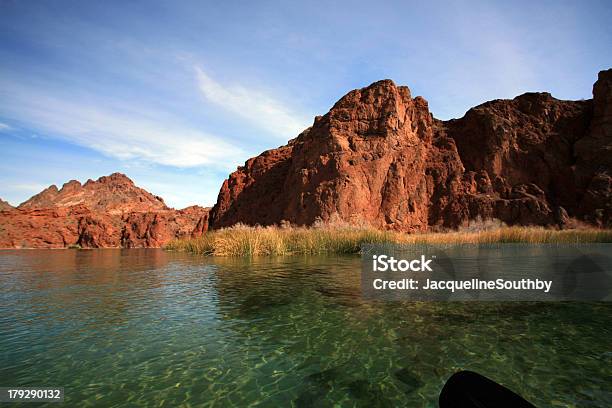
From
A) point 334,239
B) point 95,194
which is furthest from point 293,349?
point 95,194

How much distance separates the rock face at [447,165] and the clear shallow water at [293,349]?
2617cm

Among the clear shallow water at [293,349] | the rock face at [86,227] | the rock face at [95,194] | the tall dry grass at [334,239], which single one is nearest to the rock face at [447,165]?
the tall dry grass at [334,239]

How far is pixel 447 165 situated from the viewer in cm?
4000

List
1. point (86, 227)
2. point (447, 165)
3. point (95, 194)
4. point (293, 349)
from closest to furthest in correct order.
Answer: point (293, 349) → point (447, 165) → point (86, 227) → point (95, 194)

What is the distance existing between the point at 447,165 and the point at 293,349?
39.7 m

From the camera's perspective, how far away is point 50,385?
324 centimetres

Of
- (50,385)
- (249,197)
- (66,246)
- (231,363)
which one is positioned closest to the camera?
(50,385)

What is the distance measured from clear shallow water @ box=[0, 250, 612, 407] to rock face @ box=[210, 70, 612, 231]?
2617cm

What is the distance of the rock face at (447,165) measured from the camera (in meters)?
34.8

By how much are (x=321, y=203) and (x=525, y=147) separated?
24627mm

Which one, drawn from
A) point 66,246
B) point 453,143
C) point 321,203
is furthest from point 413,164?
point 66,246

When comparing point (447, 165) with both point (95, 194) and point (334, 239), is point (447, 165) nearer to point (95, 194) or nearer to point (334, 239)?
point (334, 239)

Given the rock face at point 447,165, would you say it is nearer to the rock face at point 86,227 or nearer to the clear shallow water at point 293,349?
the rock face at point 86,227

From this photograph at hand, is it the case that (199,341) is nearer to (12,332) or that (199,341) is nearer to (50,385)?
(50,385)
